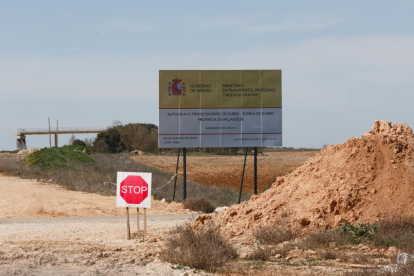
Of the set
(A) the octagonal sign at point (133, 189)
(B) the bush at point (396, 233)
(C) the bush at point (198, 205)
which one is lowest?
(C) the bush at point (198, 205)

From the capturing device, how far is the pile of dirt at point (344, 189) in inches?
535

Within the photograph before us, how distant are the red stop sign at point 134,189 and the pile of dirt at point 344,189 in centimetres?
175

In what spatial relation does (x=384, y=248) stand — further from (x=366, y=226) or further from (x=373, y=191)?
(x=373, y=191)

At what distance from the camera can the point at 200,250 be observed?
11.1 m

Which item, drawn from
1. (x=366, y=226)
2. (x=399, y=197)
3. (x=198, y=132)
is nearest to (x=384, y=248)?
(x=366, y=226)

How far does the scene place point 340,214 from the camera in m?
13.6

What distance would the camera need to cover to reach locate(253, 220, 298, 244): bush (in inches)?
513

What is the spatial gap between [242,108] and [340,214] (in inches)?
500

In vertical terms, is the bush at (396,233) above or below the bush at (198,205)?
above

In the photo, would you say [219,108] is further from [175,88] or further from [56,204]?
[56,204]

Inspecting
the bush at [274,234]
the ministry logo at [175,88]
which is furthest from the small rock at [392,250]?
the ministry logo at [175,88]

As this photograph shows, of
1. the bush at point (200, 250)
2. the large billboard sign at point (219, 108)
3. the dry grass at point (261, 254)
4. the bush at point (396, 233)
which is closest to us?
the bush at point (200, 250)

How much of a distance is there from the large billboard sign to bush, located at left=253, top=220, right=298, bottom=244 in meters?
12.5

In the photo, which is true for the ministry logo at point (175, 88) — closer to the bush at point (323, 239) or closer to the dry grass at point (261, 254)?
the bush at point (323, 239)
